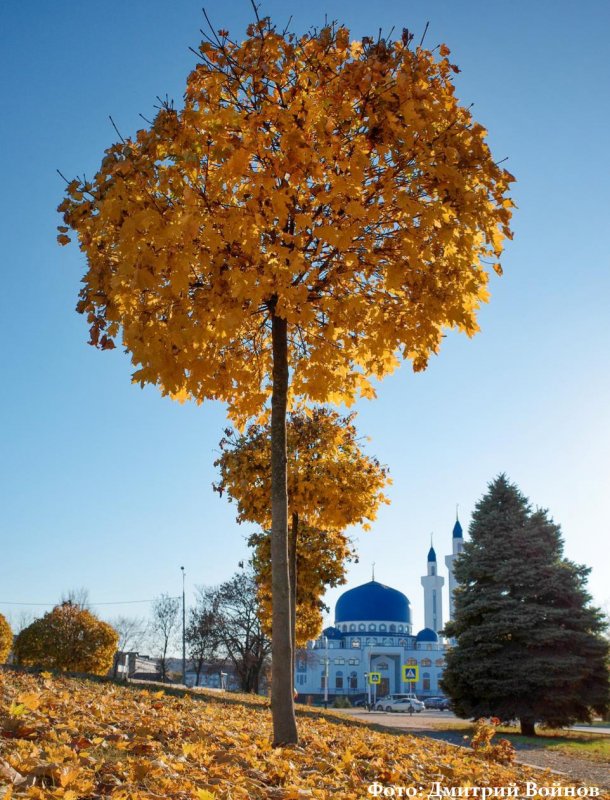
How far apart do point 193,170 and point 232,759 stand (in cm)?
422

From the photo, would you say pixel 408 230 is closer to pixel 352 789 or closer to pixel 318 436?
pixel 352 789

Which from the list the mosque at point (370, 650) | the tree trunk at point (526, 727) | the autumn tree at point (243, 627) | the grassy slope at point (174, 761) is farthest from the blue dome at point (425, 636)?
the grassy slope at point (174, 761)

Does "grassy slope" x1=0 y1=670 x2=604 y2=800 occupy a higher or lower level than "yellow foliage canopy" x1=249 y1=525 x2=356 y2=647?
lower

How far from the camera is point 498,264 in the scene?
20.3 ft

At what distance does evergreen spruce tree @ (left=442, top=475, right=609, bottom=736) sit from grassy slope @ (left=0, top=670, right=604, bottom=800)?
18256 mm

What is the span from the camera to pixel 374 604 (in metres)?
80.1

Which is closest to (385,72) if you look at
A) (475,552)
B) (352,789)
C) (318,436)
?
(352,789)

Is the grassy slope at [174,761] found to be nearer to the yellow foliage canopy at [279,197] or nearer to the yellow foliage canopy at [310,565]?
the yellow foliage canopy at [279,197]

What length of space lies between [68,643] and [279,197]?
755 inches

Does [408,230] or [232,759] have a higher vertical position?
[408,230]

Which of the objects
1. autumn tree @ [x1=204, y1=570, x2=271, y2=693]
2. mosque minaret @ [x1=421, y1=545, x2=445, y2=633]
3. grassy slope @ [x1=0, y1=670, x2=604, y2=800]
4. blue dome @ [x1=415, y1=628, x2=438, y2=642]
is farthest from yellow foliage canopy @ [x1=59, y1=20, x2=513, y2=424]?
mosque minaret @ [x1=421, y1=545, x2=445, y2=633]

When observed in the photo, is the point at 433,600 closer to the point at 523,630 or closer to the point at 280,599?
the point at 523,630

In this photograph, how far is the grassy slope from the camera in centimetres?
335

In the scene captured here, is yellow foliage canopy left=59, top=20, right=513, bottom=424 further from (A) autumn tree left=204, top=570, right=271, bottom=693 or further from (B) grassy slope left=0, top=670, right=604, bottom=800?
(A) autumn tree left=204, top=570, right=271, bottom=693
